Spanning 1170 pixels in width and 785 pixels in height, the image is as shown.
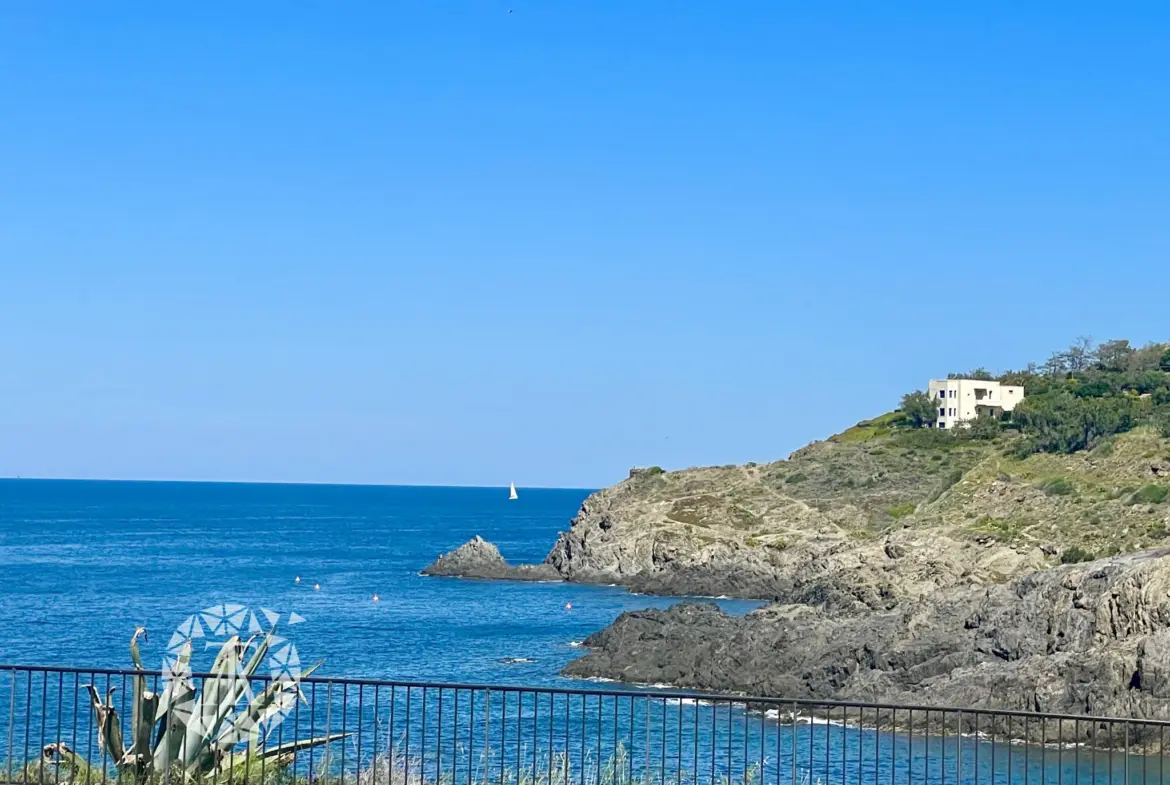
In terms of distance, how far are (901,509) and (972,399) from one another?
104 ft

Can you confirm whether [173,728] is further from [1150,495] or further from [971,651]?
[1150,495]

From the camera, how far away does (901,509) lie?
3484 inches

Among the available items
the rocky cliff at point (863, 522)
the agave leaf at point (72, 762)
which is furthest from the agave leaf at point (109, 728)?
the rocky cliff at point (863, 522)

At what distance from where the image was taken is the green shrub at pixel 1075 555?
190 ft

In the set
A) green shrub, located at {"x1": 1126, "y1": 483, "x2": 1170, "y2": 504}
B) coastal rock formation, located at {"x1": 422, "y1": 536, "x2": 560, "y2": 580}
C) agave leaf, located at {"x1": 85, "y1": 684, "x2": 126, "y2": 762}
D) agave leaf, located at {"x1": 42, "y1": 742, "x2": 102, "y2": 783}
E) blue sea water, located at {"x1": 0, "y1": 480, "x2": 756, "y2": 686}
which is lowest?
blue sea water, located at {"x1": 0, "y1": 480, "x2": 756, "y2": 686}

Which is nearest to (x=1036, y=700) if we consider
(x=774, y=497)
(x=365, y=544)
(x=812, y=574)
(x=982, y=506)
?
(x=812, y=574)

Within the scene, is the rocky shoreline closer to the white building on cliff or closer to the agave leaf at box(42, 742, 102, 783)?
the white building on cliff

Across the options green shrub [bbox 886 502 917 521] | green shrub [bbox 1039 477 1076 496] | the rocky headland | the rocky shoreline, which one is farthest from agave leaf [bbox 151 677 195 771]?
green shrub [bbox 886 502 917 521]

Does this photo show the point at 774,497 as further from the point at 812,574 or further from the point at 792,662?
the point at 792,662

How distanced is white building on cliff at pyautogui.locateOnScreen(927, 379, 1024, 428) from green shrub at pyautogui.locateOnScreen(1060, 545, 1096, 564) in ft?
188

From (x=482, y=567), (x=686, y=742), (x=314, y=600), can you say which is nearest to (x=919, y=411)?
(x=482, y=567)

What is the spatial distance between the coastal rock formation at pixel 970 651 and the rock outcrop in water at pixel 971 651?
0.13 feet

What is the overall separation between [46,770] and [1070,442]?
281 feet

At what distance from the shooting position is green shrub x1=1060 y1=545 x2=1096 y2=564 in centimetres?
5788
